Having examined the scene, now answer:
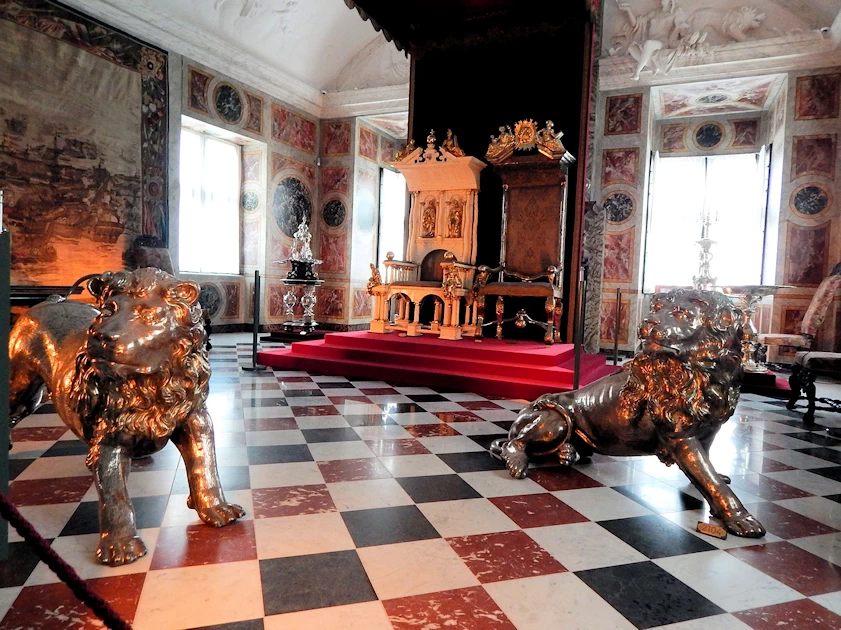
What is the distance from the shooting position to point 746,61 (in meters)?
8.43

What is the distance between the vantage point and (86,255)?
23.5 feet

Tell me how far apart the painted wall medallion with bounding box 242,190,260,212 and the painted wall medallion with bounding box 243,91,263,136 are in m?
1.16

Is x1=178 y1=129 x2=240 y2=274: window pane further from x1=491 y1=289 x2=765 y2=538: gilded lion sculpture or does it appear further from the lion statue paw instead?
x1=491 y1=289 x2=765 y2=538: gilded lion sculpture

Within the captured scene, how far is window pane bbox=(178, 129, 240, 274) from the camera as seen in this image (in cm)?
919

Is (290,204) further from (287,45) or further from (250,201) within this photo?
(287,45)

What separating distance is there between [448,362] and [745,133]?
872cm

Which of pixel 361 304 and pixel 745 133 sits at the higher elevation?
pixel 745 133

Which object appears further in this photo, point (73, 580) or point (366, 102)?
point (366, 102)

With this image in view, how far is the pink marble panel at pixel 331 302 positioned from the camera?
11312mm

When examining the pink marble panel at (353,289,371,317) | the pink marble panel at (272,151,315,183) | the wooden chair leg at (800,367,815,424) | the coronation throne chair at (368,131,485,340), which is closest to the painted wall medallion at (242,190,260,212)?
the pink marble panel at (272,151,315,183)

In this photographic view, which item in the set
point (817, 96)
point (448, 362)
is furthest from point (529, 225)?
point (817, 96)

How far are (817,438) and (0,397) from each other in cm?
449

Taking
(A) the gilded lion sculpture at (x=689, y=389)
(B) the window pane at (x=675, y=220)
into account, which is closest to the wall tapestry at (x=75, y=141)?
(A) the gilded lion sculpture at (x=689, y=389)

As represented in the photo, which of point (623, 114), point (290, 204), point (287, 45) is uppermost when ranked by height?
point (287, 45)
